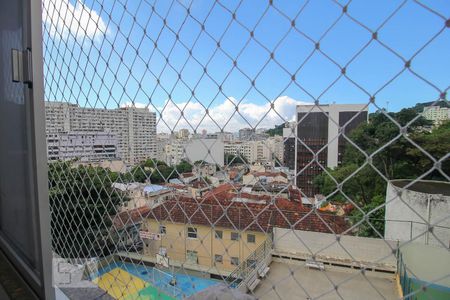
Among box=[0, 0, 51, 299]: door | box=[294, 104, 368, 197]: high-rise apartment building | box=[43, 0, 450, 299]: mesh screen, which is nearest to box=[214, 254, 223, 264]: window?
box=[43, 0, 450, 299]: mesh screen

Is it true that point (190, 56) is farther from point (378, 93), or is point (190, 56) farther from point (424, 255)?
point (424, 255)

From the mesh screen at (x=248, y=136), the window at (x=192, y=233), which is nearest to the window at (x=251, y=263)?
the mesh screen at (x=248, y=136)

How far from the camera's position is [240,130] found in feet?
1.73

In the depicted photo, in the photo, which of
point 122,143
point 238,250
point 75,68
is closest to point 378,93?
point 238,250

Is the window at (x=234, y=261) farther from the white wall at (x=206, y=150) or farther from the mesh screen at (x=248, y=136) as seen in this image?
the white wall at (x=206, y=150)

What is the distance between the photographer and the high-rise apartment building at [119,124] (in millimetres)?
770

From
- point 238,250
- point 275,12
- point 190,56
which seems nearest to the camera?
point 275,12

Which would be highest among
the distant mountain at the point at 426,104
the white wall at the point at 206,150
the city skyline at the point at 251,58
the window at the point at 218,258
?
the city skyline at the point at 251,58

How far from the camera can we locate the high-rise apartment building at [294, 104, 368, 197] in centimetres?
40

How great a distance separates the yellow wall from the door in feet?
0.92

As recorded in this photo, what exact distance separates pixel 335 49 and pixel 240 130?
216mm

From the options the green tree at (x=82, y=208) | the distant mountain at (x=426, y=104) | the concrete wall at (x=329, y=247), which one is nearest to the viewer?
the distant mountain at (x=426, y=104)

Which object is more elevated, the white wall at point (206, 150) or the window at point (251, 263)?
the white wall at point (206, 150)

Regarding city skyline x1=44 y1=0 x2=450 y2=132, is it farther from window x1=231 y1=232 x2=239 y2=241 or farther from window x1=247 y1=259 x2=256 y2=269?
window x1=247 y1=259 x2=256 y2=269
